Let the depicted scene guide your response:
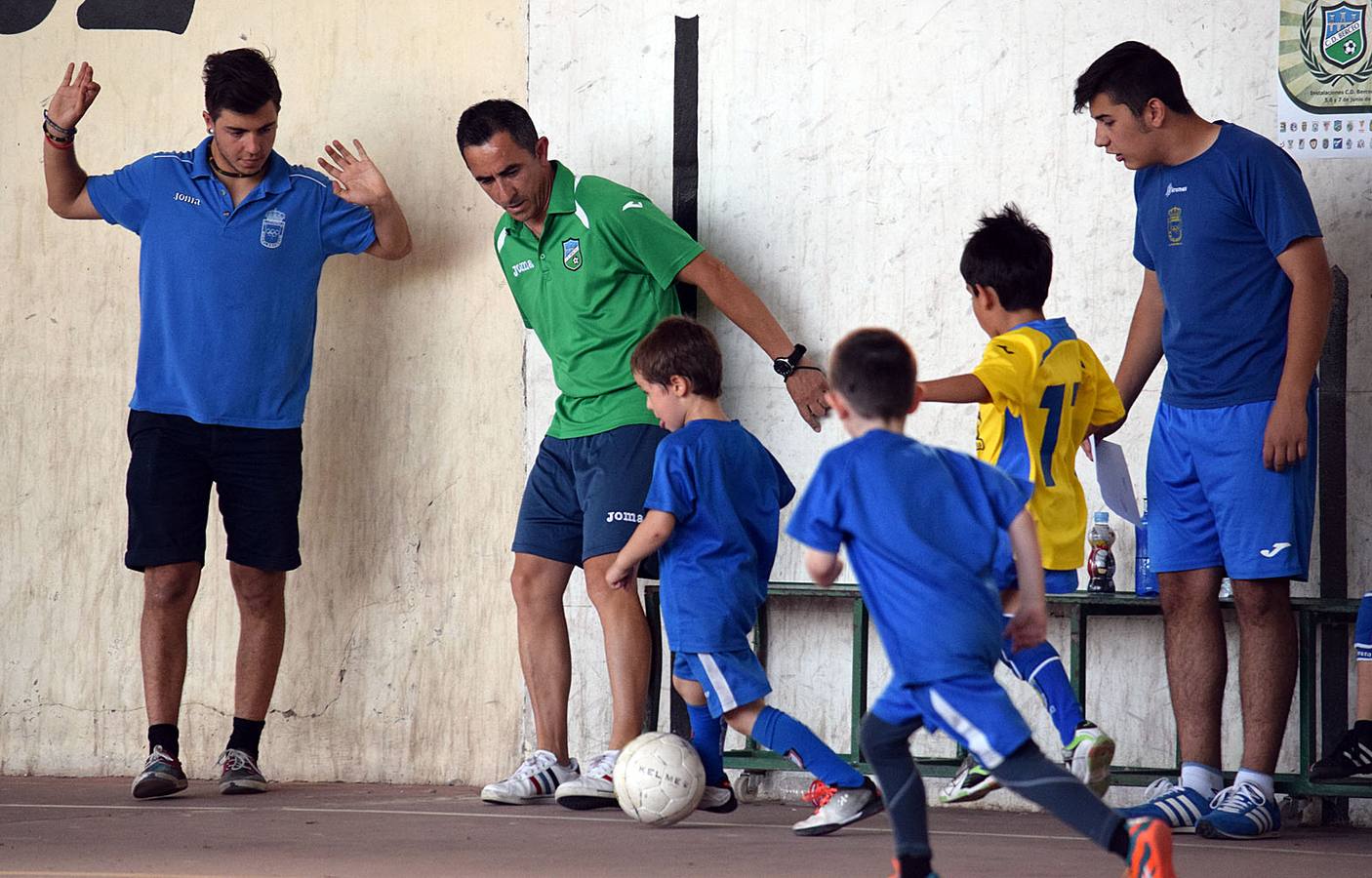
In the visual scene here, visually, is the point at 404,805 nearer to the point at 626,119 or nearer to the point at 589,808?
the point at 589,808

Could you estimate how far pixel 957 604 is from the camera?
106 inches

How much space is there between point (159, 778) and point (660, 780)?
5.19 ft

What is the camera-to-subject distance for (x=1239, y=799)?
3.66 m

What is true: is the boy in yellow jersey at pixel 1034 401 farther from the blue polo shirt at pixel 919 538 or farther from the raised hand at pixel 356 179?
the raised hand at pixel 356 179

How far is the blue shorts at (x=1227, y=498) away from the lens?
3660mm

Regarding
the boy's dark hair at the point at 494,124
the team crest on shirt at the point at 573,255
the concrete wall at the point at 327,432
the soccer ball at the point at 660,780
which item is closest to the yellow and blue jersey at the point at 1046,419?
the soccer ball at the point at 660,780

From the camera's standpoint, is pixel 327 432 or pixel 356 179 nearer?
pixel 356 179

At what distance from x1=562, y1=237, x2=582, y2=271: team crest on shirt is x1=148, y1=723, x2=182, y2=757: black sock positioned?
176 centimetres

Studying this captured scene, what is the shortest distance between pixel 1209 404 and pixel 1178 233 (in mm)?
432

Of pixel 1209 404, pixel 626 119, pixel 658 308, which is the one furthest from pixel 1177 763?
pixel 626 119

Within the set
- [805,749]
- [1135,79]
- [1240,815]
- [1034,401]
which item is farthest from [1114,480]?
[805,749]

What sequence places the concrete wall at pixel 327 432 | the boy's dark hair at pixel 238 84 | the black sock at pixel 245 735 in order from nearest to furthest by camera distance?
1. the boy's dark hair at pixel 238 84
2. the black sock at pixel 245 735
3. the concrete wall at pixel 327 432

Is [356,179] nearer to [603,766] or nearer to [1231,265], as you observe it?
[603,766]

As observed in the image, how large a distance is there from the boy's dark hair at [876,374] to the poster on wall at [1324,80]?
218 cm
